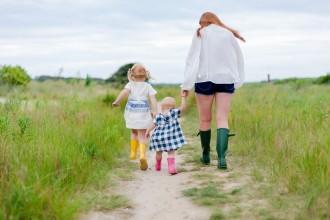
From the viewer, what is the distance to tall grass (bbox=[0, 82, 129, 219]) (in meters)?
3.58

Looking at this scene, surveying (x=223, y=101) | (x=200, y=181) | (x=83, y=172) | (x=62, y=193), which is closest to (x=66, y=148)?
(x=83, y=172)

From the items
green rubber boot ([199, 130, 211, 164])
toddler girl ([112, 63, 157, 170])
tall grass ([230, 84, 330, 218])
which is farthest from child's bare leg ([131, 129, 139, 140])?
tall grass ([230, 84, 330, 218])

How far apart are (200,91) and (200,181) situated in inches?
49.0

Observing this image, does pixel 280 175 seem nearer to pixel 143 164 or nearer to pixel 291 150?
pixel 291 150

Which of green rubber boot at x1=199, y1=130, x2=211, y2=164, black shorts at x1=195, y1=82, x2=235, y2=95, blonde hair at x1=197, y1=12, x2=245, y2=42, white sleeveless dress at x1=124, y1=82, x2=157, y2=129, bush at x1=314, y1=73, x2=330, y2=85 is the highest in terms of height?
blonde hair at x1=197, y1=12, x2=245, y2=42

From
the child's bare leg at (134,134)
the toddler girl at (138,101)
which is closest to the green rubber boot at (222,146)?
the toddler girl at (138,101)

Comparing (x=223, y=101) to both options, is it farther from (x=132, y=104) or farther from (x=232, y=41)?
(x=132, y=104)

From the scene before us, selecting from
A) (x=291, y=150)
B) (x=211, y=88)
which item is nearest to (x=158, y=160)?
(x=211, y=88)

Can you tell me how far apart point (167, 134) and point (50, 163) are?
6.17 ft

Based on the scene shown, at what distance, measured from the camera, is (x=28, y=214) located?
11.5 ft

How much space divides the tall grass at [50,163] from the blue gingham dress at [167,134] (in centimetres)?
72

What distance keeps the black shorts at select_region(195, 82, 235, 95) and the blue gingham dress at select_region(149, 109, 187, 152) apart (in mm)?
405

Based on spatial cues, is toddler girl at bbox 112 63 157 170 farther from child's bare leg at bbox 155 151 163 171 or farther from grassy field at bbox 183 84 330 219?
grassy field at bbox 183 84 330 219

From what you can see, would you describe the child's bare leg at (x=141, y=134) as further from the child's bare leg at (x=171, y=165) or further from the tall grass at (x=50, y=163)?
the child's bare leg at (x=171, y=165)
